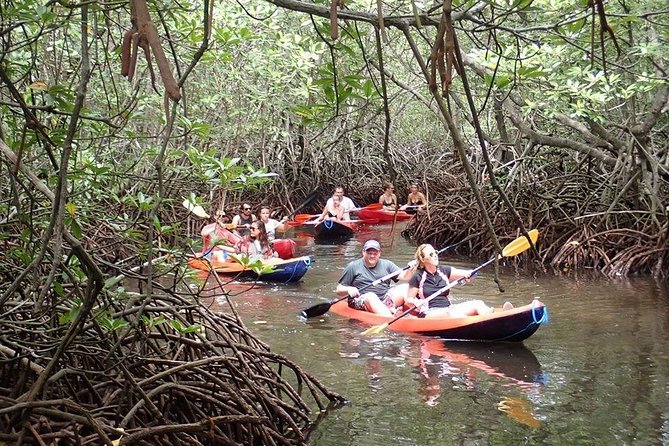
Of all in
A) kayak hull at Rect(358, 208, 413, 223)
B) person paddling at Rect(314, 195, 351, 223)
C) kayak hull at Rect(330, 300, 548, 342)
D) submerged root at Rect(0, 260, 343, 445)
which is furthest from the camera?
kayak hull at Rect(358, 208, 413, 223)

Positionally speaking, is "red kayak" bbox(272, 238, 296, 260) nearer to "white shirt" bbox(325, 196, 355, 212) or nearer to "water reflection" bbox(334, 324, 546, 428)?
"white shirt" bbox(325, 196, 355, 212)

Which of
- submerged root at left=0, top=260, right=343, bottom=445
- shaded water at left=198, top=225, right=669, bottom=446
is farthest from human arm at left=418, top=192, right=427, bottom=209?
submerged root at left=0, top=260, right=343, bottom=445

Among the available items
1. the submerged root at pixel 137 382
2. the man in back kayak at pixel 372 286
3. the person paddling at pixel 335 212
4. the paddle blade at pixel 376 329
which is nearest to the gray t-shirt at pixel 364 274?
the man in back kayak at pixel 372 286

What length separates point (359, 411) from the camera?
200 inches

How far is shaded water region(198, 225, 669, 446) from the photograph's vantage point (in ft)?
15.6

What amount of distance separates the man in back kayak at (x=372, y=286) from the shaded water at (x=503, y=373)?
283 mm

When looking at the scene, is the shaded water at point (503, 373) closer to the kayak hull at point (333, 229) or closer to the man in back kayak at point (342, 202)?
the kayak hull at point (333, 229)

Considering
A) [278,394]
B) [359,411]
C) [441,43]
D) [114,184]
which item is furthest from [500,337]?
[441,43]

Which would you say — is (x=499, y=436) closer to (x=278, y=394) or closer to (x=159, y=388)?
(x=278, y=394)

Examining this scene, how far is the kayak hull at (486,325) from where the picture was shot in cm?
664

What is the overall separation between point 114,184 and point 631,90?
6.57 metres

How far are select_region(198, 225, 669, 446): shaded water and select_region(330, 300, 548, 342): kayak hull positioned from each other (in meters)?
0.09

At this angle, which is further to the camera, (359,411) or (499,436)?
(359,411)

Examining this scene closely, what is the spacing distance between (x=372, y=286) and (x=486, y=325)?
1700 mm
